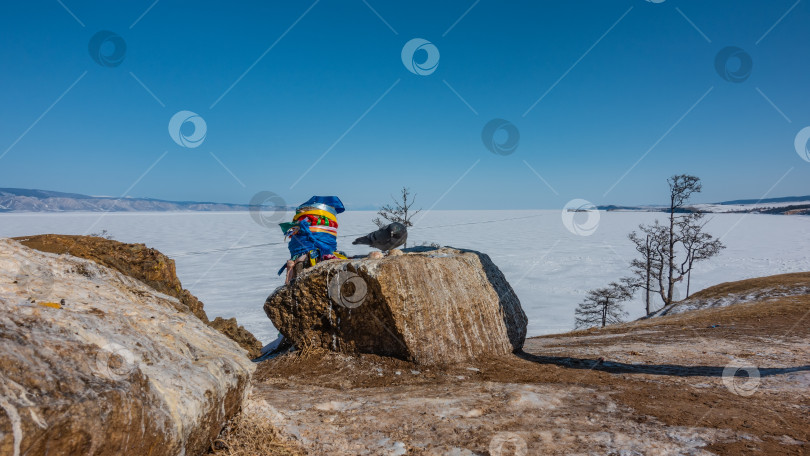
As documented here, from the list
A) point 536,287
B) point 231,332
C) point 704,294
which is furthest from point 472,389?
point 536,287

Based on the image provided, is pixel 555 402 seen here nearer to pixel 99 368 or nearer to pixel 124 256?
pixel 99 368

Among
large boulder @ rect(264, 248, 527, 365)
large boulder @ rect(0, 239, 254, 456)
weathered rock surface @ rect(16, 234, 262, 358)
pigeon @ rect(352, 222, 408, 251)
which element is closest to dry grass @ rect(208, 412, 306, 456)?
large boulder @ rect(0, 239, 254, 456)

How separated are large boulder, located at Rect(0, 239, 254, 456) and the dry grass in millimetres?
102

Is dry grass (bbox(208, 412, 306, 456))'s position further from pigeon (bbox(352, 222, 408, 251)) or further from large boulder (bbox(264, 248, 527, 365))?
pigeon (bbox(352, 222, 408, 251))

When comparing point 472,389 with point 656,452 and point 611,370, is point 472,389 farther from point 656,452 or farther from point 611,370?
point 611,370

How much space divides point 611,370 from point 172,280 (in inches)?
333

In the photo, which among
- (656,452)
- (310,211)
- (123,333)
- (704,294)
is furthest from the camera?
(704,294)

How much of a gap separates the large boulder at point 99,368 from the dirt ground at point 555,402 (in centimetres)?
103

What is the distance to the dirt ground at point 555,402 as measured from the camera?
3.46 m

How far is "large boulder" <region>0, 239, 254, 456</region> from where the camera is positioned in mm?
1568

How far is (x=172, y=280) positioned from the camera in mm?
8516

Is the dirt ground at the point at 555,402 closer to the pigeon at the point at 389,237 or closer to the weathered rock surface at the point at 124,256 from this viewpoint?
the pigeon at the point at 389,237

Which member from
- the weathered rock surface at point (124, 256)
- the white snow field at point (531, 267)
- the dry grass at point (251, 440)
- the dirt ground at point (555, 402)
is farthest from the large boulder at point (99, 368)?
the white snow field at point (531, 267)

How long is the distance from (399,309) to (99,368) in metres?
4.10
